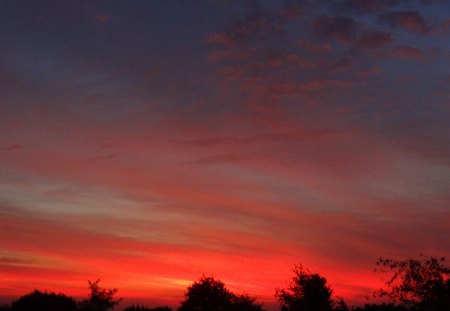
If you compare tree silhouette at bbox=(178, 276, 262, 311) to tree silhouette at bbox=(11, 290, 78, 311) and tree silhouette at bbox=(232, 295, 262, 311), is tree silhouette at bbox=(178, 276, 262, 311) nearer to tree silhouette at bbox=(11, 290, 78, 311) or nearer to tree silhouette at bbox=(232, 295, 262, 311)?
tree silhouette at bbox=(232, 295, 262, 311)

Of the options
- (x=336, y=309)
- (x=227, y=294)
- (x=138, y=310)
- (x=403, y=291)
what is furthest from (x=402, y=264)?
(x=227, y=294)

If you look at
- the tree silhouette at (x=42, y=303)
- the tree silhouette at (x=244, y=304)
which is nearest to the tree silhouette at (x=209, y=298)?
the tree silhouette at (x=244, y=304)

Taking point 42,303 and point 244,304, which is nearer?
point 42,303

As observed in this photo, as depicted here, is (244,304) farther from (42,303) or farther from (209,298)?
(42,303)

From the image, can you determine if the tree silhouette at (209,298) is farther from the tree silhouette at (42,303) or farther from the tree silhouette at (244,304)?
the tree silhouette at (42,303)

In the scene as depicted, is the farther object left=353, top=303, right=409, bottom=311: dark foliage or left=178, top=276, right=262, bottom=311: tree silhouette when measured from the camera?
left=178, top=276, right=262, bottom=311: tree silhouette

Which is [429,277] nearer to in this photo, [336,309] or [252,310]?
[336,309]

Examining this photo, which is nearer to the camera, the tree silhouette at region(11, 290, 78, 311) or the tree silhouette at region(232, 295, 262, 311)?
the tree silhouette at region(11, 290, 78, 311)

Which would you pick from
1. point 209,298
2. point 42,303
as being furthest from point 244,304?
point 42,303

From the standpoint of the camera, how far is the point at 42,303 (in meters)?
66.3

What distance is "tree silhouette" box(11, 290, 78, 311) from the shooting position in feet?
216

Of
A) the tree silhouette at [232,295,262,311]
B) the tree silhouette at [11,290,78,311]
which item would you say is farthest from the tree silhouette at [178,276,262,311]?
the tree silhouette at [11,290,78,311]

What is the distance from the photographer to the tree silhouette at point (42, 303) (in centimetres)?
6594

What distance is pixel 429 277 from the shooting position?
57.3 meters
